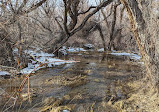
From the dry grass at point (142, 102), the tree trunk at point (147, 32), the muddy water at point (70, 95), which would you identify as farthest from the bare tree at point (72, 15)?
the dry grass at point (142, 102)

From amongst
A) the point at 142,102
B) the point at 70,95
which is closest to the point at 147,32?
the point at 142,102

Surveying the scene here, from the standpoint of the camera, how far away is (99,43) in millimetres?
20516

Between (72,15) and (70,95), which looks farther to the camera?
(72,15)

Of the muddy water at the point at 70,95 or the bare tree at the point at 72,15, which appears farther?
the bare tree at the point at 72,15

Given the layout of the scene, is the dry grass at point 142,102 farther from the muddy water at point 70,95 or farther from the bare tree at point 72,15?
the bare tree at point 72,15

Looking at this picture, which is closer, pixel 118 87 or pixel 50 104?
pixel 50 104

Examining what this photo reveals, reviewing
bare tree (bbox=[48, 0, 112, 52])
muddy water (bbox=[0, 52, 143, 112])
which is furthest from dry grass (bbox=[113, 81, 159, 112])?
bare tree (bbox=[48, 0, 112, 52])

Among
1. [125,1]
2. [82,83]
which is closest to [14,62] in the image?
[82,83]

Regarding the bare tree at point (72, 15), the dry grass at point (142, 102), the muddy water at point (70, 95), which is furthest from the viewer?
the bare tree at point (72, 15)

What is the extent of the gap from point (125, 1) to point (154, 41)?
120 cm

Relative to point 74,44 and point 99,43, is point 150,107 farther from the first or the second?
point 99,43

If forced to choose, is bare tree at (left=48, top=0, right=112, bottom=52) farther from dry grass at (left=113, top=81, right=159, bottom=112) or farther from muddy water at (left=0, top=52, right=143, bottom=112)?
dry grass at (left=113, top=81, right=159, bottom=112)

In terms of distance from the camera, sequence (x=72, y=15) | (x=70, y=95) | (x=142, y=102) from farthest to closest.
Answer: (x=72, y=15)
(x=70, y=95)
(x=142, y=102)

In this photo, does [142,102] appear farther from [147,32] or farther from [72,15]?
[72,15]
